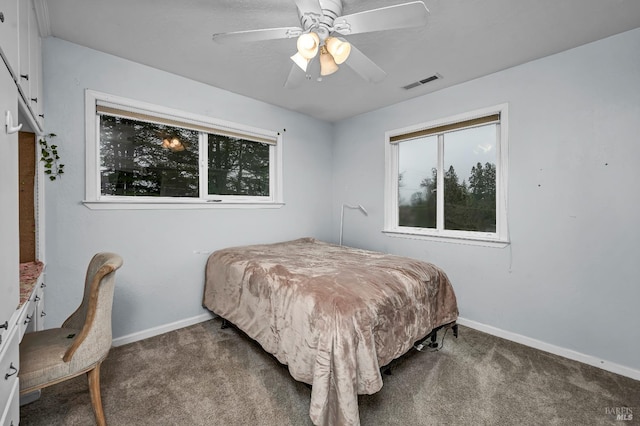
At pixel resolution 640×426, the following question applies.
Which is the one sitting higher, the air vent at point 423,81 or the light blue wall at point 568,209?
the air vent at point 423,81

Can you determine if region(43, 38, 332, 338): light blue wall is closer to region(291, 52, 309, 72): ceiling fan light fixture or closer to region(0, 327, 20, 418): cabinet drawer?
region(0, 327, 20, 418): cabinet drawer

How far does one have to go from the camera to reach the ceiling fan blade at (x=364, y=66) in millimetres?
1712

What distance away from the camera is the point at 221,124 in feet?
9.62

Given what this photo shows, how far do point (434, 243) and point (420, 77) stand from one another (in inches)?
67.5

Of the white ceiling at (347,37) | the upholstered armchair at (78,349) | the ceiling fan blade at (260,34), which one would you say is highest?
the white ceiling at (347,37)

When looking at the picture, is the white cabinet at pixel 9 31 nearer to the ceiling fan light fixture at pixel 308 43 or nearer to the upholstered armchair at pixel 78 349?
the upholstered armchair at pixel 78 349

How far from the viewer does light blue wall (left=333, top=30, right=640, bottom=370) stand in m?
1.99

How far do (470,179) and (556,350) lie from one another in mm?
1651

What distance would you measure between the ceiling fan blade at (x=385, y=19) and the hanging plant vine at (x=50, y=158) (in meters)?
2.24

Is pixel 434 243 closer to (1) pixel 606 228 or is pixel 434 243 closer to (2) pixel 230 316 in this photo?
(1) pixel 606 228

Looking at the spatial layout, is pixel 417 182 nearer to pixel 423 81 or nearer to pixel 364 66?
pixel 423 81

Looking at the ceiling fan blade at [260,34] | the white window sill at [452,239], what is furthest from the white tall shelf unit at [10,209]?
the white window sill at [452,239]

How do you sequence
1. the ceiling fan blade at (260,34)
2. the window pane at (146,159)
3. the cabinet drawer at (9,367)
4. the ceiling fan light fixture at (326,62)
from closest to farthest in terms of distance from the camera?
1. the cabinet drawer at (9,367)
2. the ceiling fan blade at (260,34)
3. the ceiling fan light fixture at (326,62)
4. the window pane at (146,159)

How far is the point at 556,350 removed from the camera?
224 centimetres
